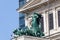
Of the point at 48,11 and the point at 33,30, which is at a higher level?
the point at 48,11

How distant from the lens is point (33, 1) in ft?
190

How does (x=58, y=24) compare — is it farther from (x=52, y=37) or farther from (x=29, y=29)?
(x=29, y=29)

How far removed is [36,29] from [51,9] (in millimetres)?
6426

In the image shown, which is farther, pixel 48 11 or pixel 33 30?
pixel 48 11

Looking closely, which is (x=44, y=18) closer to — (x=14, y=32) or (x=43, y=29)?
(x=43, y=29)

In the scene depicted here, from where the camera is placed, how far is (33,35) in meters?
49.8

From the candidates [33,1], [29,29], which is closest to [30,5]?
[33,1]

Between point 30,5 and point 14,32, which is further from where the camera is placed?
point 30,5

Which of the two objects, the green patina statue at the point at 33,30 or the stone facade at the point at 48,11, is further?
the stone facade at the point at 48,11

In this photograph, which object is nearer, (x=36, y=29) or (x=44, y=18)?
(x=36, y=29)

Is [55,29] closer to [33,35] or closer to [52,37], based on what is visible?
[52,37]

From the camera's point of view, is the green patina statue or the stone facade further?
the stone facade

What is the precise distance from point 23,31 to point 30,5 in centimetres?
881

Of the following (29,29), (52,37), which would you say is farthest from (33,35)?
(52,37)
